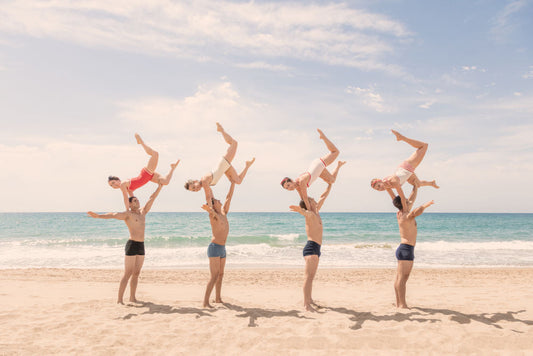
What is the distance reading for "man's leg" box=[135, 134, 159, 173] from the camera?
787 cm

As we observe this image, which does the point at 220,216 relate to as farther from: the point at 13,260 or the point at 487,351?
the point at 13,260

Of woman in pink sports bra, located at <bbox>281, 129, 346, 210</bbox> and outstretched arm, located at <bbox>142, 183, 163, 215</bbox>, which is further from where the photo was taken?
outstretched arm, located at <bbox>142, 183, 163, 215</bbox>

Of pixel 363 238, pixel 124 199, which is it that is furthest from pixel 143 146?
pixel 363 238

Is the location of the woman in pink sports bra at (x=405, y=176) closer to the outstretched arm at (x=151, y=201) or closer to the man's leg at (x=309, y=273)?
the man's leg at (x=309, y=273)

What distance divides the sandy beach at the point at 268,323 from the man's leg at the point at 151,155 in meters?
2.89

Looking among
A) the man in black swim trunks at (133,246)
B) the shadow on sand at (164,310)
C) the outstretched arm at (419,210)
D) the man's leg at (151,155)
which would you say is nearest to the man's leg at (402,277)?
the outstretched arm at (419,210)

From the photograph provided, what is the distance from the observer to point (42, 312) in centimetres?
698

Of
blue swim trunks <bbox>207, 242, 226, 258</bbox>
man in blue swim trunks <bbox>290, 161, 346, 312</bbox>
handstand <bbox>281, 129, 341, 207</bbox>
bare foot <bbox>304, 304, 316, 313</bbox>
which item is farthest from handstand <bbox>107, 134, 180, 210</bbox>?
bare foot <bbox>304, 304, 316, 313</bbox>

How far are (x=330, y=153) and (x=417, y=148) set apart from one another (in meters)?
1.77

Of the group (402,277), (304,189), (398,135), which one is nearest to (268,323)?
(304,189)

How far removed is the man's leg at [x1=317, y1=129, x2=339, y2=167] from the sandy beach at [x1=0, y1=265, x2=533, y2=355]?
9.77 feet

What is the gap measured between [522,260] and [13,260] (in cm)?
2631

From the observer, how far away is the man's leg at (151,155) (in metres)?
7.87

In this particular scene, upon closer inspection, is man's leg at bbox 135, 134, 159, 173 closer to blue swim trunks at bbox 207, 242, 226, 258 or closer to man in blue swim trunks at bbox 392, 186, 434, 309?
blue swim trunks at bbox 207, 242, 226, 258
